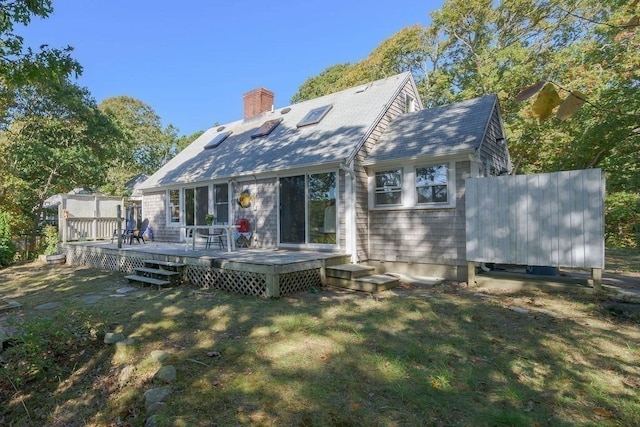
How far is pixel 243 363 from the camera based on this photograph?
3.72 metres

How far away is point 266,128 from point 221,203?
3011mm

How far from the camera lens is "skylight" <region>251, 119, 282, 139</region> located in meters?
12.0

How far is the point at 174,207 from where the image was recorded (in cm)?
1287

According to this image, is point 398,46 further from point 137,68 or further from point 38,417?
point 38,417

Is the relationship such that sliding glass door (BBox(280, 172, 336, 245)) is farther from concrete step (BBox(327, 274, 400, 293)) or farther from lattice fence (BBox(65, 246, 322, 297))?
lattice fence (BBox(65, 246, 322, 297))

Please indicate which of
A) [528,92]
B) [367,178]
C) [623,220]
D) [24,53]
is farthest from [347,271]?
[623,220]

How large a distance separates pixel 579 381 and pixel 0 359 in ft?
19.3

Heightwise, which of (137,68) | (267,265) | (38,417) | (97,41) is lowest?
(38,417)

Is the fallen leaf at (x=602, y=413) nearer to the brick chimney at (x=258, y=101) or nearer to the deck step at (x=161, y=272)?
the deck step at (x=161, y=272)

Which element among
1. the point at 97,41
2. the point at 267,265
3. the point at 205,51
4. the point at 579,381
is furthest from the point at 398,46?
the point at 579,381

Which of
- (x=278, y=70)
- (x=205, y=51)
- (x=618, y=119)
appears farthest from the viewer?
(x=278, y=70)

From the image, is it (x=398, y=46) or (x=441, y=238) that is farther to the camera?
(x=398, y=46)

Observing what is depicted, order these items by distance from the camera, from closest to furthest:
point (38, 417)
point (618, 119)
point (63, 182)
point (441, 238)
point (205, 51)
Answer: point (38, 417) < point (441, 238) < point (618, 119) < point (63, 182) < point (205, 51)

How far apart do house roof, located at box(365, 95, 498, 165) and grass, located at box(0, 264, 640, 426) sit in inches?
136
